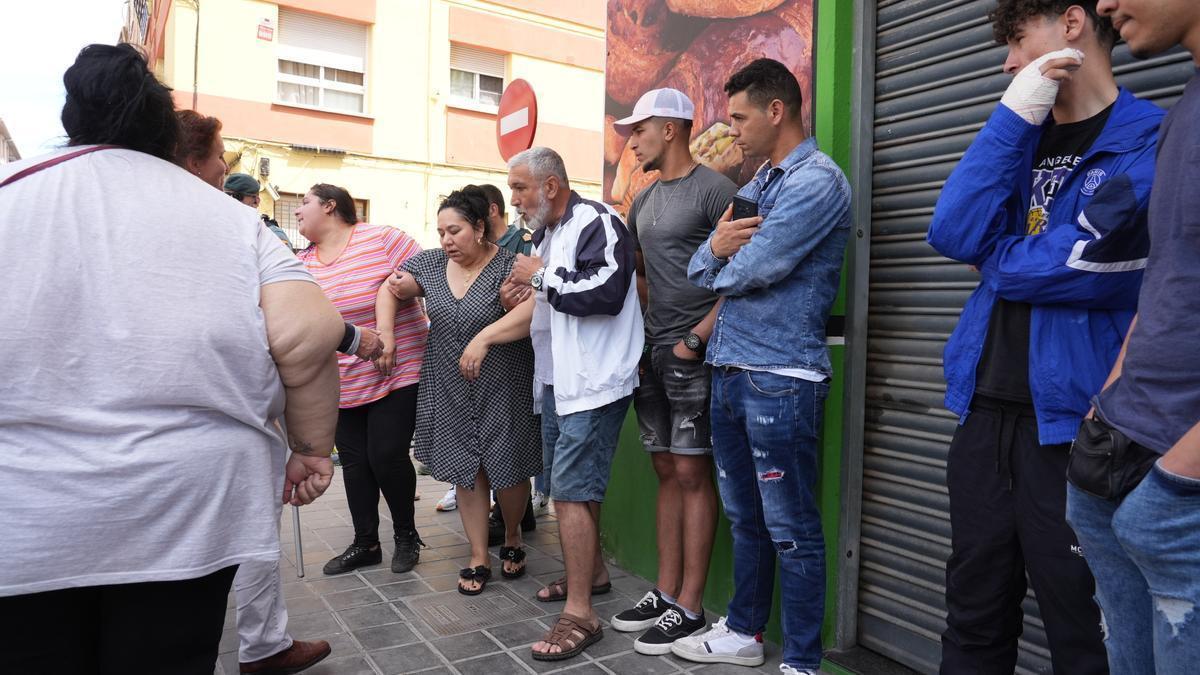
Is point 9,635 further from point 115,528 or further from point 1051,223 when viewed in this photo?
point 1051,223

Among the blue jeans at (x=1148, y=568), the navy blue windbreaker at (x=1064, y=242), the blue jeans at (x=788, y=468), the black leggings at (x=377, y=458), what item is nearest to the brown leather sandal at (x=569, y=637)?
the blue jeans at (x=788, y=468)

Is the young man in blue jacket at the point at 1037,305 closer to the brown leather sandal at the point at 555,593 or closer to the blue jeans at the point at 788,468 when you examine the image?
the blue jeans at the point at 788,468

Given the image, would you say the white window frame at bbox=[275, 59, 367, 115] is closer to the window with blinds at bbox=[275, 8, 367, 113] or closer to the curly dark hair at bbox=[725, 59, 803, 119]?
the window with blinds at bbox=[275, 8, 367, 113]

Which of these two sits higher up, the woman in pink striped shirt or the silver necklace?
the silver necklace

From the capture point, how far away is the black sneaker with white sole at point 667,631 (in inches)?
133

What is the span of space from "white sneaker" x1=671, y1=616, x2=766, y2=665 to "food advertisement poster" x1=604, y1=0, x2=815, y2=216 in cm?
198

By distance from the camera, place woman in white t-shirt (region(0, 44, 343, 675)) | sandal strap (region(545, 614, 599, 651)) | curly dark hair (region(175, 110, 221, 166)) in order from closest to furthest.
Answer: woman in white t-shirt (region(0, 44, 343, 675)), curly dark hair (region(175, 110, 221, 166)), sandal strap (region(545, 614, 599, 651))

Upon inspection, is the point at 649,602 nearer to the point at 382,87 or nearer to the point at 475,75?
the point at 382,87

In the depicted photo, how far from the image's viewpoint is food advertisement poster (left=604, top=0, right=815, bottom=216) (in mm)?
3471

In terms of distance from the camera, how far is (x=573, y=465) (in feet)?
11.6

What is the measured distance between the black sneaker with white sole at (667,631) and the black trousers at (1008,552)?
4.62ft

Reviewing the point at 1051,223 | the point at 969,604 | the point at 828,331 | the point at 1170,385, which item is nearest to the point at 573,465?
the point at 828,331

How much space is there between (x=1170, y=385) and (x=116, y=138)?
208 centimetres

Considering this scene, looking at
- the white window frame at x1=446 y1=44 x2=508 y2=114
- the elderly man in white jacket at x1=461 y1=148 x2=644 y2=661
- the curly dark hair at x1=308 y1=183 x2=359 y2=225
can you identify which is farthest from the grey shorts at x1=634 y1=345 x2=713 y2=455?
the white window frame at x1=446 y1=44 x2=508 y2=114
